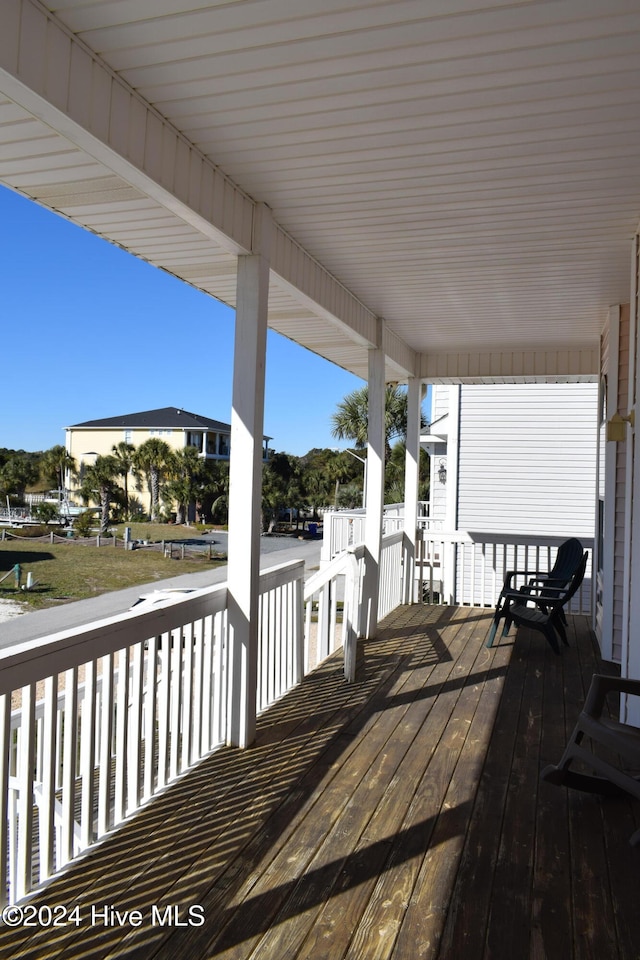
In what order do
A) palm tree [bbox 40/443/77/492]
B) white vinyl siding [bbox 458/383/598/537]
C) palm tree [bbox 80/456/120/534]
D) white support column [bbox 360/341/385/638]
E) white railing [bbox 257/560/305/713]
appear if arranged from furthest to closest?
1. palm tree [bbox 80/456/120/534]
2. palm tree [bbox 40/443/77/492]
3. white vinyl siding [bbox 458/383/598/537]
4. white support column [bbox 360/341/385/638]
5. white railing [bbox 257/560/305/713]

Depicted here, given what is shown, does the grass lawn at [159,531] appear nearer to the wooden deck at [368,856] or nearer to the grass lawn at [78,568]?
the grass lawn at [78,568]

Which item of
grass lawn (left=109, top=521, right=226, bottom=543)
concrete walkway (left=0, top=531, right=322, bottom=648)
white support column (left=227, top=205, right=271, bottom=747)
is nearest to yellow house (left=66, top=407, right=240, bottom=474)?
grass lawn (left=109, top=521, right=226, bottom=543)

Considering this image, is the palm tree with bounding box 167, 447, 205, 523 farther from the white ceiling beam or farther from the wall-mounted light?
the wall-mounted light

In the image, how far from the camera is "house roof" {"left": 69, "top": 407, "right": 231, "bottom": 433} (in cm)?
4144

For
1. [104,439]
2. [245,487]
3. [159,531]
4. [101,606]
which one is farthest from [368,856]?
[104,439]

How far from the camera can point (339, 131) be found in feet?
8.48

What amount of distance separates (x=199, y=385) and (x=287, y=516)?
34491mm

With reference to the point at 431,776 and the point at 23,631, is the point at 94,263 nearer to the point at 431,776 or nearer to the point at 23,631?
the point at 23,631

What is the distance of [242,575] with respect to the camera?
3340 mm

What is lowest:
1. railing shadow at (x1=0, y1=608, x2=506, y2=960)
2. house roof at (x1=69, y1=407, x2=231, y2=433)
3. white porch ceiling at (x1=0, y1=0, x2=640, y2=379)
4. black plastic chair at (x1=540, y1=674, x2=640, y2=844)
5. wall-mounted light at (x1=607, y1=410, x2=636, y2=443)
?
railing shadow at (x1=0, y1=608, x2=506, y2=960)

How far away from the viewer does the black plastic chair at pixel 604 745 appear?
2.55 metres

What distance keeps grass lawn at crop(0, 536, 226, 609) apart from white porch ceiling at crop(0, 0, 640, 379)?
28241 millimetres

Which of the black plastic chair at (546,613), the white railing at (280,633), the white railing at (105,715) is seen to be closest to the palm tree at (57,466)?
the black plastic chair at (546,613)

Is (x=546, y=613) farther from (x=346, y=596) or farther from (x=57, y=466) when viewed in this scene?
(x=57, y=466)
